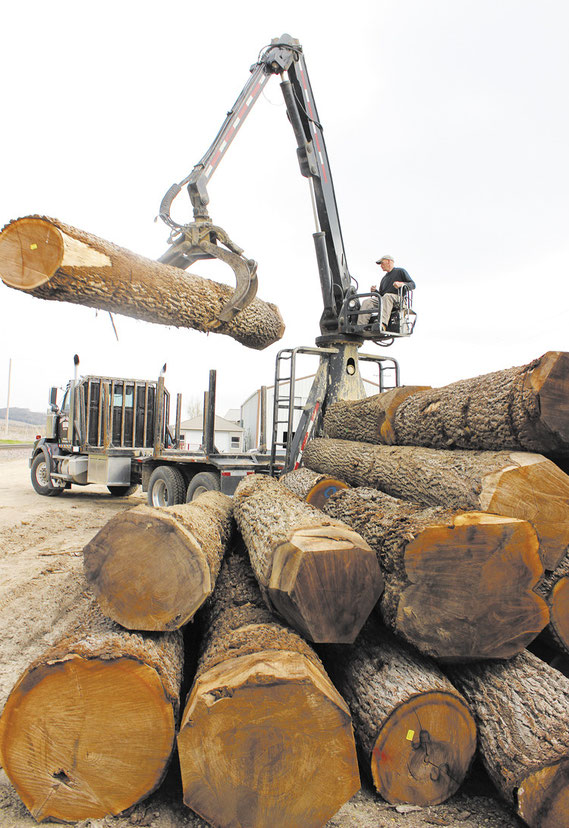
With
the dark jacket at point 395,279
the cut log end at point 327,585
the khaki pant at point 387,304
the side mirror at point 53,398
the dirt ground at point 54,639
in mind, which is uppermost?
the dark jacket at point 395,279

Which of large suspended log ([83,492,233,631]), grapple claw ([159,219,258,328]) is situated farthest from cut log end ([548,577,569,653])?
grapple claw ([159,219,258,328])

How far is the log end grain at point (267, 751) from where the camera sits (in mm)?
2025

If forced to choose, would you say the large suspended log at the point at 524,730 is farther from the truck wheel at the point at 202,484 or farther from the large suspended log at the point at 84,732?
the truck wheel at the point at 202,484

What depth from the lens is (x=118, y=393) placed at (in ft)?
40.0

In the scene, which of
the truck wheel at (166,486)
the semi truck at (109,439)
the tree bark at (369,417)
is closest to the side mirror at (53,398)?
the semi truck at (109,439)

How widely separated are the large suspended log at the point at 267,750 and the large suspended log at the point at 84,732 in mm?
240

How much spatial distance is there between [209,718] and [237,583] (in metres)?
1.37

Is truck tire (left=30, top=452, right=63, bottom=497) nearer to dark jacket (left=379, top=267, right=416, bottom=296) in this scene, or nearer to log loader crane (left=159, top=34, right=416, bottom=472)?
log loader crane (left=159, top=34, right=416, bottom=472)

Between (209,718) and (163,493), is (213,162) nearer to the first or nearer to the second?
(163,493)

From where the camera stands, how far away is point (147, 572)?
8.45 feet

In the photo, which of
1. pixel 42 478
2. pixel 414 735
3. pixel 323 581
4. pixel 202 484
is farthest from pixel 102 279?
pixel 42 478

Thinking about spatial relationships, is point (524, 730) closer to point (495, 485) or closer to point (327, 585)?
point (327, 585)

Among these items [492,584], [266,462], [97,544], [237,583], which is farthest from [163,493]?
[492,584]

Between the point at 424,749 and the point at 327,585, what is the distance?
0.83 metres
